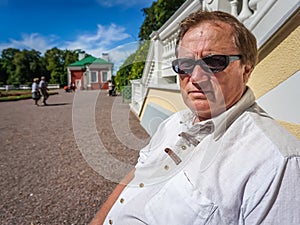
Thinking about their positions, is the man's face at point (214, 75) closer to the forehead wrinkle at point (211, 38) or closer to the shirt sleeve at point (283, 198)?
the forehead wrinkle at point (211, 38)

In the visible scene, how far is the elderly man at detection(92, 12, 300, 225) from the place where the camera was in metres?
0.75

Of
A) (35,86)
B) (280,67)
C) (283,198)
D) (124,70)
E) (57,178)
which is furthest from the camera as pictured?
(35,86)

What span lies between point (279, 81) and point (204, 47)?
746 millimetres

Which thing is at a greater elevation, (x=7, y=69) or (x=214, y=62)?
(x=214, y=62)

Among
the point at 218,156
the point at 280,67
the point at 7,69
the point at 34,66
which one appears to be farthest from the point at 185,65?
the point at 7,69

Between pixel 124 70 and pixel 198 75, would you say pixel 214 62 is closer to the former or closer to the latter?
pixel 198 75

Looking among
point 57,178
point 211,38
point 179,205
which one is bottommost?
point 57,178

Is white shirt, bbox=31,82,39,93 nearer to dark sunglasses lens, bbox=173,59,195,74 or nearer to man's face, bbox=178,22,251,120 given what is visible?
dark sunglasses lens, bbox=173,59,195,74

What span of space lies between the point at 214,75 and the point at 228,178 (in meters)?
0.44

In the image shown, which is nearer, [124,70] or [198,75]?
[198,75]

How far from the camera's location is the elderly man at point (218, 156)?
75cm

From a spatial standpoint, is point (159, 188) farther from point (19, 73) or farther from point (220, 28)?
point (19, 73)

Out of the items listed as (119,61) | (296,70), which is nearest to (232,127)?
(296,70)

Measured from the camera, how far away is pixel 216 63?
102 centimetres
